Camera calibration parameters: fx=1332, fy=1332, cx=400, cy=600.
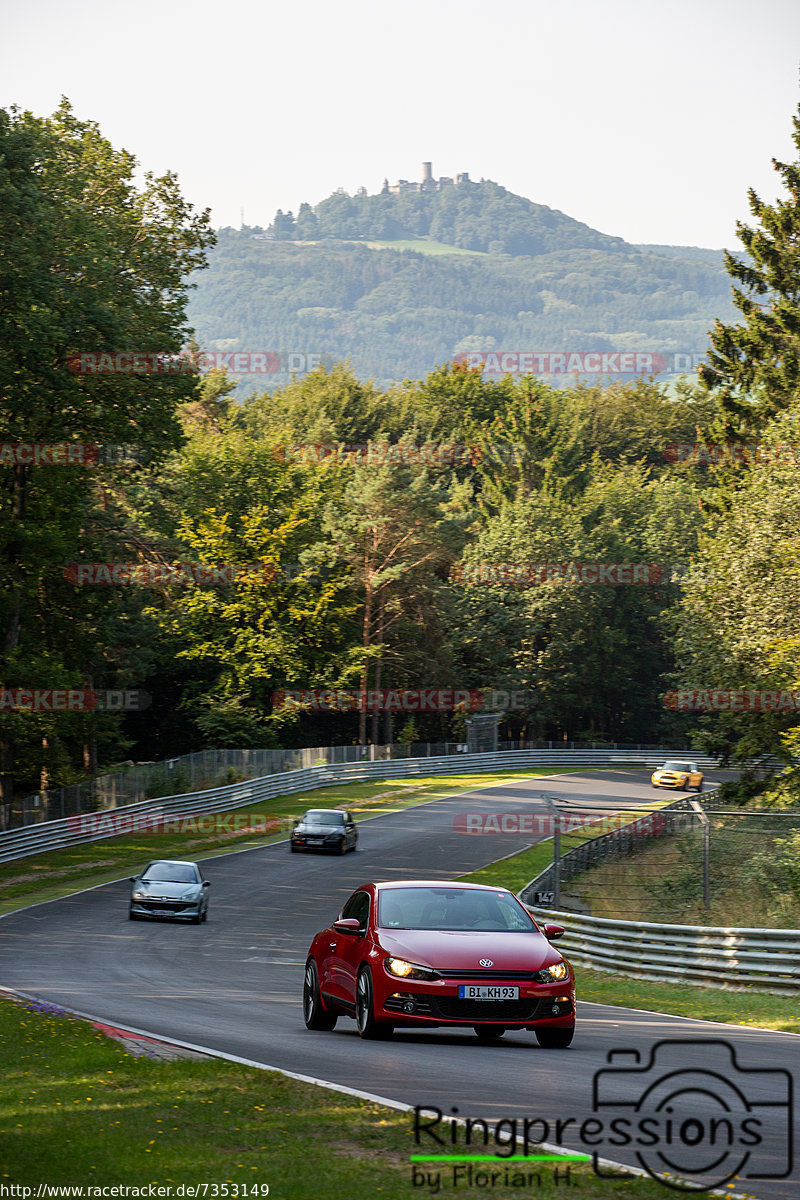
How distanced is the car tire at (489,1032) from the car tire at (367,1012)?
0.76 metres

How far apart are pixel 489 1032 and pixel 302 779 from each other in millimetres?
46285

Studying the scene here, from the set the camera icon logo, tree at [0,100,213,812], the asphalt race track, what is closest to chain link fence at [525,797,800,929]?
the asphalt race track

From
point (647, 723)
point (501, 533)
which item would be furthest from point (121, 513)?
point (647, 723)

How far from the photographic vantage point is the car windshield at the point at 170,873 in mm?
28031

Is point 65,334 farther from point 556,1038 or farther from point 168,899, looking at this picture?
point 556,1038

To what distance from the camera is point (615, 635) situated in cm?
8544

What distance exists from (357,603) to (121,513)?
81.0 ft

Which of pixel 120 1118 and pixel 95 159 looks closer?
pixel 120 1118

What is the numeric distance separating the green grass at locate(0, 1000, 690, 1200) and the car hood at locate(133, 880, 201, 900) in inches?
685

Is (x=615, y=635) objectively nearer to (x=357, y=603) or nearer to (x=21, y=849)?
(x=357, y=603)

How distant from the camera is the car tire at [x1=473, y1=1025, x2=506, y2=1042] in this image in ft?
36.1

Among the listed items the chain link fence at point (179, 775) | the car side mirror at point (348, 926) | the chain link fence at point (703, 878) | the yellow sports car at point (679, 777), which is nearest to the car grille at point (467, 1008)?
the car side mirror at point (348, 926)

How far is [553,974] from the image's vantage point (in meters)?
11.1

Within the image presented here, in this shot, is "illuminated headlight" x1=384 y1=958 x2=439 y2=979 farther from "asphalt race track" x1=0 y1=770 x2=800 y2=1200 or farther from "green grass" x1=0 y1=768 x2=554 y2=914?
"green grass" x1=0 y1=768 x2=554 y2=914
